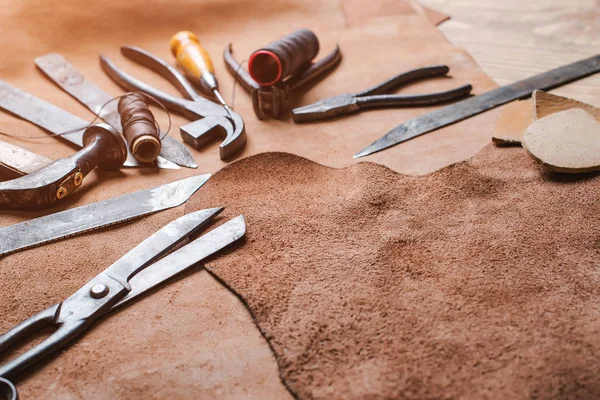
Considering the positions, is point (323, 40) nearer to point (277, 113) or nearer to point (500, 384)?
point (277, 113)

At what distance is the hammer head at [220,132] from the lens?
1.74 meters

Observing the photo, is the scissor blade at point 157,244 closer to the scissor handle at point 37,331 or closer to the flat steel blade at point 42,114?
the scissor handle at point 37,331

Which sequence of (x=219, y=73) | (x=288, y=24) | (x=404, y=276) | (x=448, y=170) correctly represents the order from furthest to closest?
(x=288, y=24) → (x=219, y=73) → (x=448, y=170) → (x=404, y=276)

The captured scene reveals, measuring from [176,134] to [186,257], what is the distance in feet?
2.40

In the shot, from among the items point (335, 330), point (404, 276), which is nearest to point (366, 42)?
point (404, 276)

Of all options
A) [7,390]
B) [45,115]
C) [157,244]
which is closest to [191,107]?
[45,115]

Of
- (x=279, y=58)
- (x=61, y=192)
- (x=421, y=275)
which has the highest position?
(x=279, y=58)

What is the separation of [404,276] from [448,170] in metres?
0.49

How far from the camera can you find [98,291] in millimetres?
1145

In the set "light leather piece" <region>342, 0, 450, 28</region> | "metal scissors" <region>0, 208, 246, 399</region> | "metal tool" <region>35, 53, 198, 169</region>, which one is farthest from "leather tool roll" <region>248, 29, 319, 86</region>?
"metal scissors" <region>0, 208, 246, 399</region>

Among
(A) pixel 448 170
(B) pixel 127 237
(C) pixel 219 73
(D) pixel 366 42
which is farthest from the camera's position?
(D) pixel 366 42

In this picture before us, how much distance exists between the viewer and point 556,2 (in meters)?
2.69

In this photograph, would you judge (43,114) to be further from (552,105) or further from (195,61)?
(552,105)

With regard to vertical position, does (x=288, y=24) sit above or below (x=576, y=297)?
above
